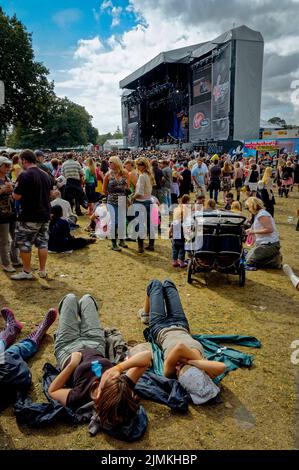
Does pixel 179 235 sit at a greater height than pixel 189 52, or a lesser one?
lesser

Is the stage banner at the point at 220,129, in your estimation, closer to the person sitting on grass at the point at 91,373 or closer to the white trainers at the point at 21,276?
the white trainers at the point at 21,276

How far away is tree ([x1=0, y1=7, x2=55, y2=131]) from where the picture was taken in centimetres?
2517

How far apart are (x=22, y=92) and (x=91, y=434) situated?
28808 mm

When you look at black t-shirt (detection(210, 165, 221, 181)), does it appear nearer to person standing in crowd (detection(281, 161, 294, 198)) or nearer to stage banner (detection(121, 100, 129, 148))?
person standing in crowd (detection(281, 161, 294, 198))

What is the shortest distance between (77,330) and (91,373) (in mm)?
779

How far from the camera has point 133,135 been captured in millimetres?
43750

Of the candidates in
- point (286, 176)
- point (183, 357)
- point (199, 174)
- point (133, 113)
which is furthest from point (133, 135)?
point (183, 357)

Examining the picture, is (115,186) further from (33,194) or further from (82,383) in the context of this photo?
(82,383)

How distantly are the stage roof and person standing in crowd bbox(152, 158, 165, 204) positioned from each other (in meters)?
17.5

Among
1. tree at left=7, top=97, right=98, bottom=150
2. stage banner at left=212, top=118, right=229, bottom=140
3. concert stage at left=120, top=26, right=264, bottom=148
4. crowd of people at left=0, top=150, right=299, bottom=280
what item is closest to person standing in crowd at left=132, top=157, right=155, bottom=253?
crowd of people at left=0, top=150, right=299, bottom=280
